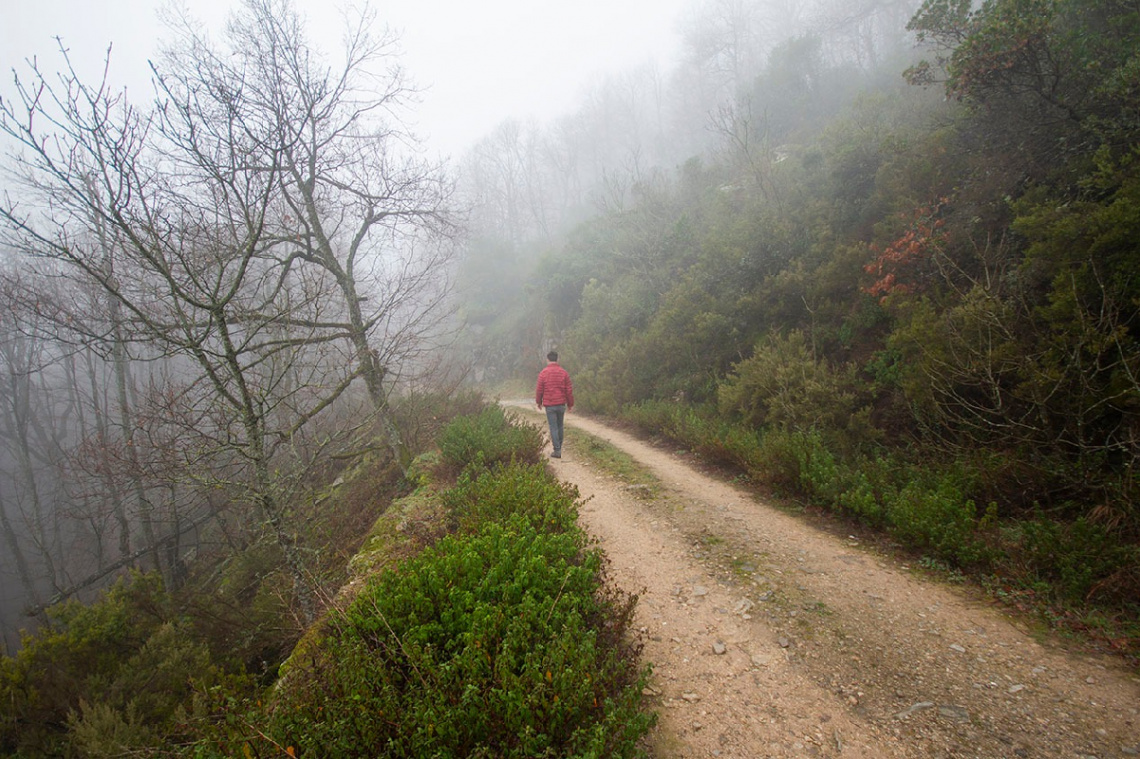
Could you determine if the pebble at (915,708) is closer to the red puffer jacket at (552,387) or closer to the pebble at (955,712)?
the pebble at (955,712)

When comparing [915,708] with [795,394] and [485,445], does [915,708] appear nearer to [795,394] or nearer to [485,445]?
[795,394]

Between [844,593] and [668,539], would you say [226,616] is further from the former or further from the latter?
[844,593]

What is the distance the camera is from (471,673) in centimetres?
216

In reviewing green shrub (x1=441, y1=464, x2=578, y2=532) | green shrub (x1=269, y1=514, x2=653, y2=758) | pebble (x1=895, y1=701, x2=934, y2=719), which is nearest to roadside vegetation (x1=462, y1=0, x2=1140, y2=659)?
pebble (x1=895, y1=701, x2=934, y2=719)

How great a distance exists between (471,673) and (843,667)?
252 cm

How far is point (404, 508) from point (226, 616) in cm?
308

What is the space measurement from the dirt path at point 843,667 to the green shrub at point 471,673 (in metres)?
0.53

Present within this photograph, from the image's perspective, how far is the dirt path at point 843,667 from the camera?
2422mm

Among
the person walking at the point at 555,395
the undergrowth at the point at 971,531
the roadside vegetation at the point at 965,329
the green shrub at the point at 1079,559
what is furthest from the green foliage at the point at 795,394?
the person walking at the point at 555,395

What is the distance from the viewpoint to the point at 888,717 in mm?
2562

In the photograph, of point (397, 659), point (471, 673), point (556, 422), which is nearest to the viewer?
point (471, 673)

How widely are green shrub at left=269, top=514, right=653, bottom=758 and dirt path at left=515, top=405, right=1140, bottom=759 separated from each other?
1.73 ft

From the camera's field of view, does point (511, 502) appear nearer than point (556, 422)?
Yes

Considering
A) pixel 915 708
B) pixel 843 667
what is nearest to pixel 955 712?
pixel 915 708
